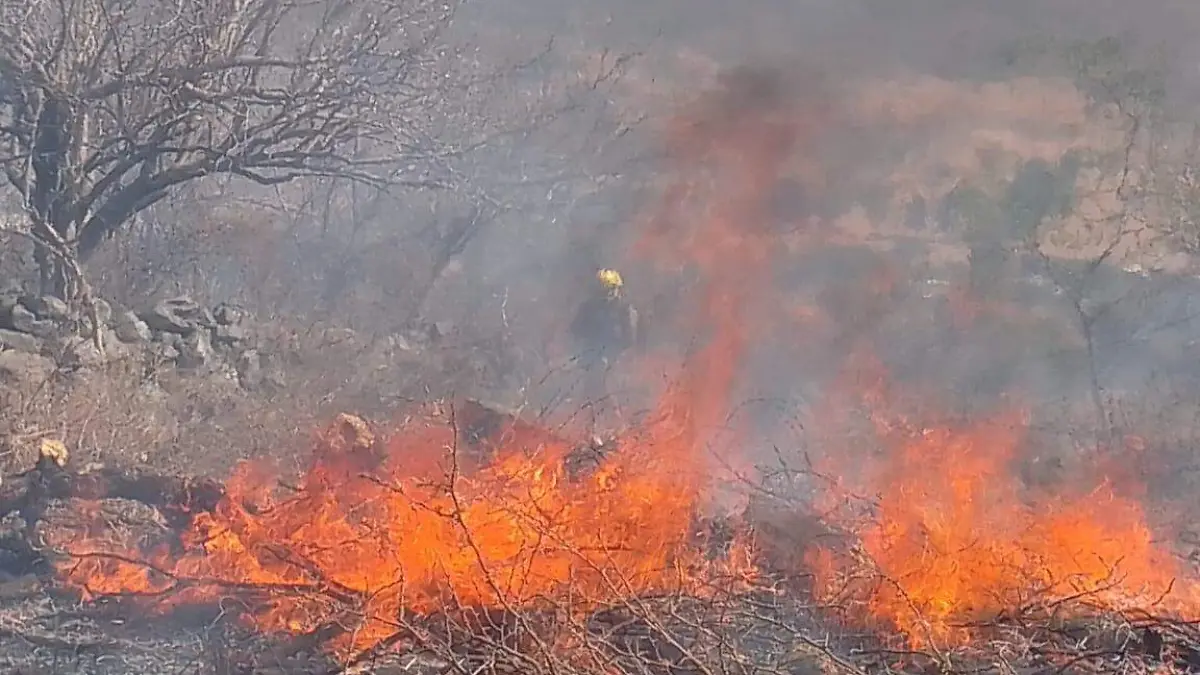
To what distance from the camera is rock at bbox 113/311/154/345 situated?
34.2ft

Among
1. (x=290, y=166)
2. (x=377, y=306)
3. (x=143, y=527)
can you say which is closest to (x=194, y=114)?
(x=290, y=166)

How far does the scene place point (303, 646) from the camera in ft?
18.0

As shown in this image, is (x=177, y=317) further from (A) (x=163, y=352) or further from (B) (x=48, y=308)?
(B) (x=48, y=308)

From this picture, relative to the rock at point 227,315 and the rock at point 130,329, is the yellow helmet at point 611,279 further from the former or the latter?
the rock at point 130,329

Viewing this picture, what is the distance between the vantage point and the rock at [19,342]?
9.34 meters

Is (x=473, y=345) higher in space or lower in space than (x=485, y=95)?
lower

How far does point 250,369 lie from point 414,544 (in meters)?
5.64

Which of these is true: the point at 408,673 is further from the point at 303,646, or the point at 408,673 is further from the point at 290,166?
the point at 290,166

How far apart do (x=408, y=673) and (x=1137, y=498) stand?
7055 millimetres

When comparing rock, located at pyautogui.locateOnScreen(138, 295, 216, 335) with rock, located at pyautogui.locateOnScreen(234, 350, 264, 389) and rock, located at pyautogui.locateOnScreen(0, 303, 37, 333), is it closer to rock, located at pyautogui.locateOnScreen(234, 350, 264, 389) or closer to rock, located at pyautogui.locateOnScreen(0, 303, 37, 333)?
rock, located at pyautogui.locateOnScreen(234, 350, 264, 389)

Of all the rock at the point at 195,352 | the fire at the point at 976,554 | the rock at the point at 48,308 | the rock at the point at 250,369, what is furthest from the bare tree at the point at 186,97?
the fire at the point at 976,554

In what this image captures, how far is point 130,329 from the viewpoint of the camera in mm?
10516

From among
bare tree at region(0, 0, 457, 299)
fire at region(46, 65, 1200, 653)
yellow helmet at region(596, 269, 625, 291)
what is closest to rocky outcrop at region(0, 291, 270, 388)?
bare tree at region(0, 0, 457, 299)

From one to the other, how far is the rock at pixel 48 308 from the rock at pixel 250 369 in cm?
159
